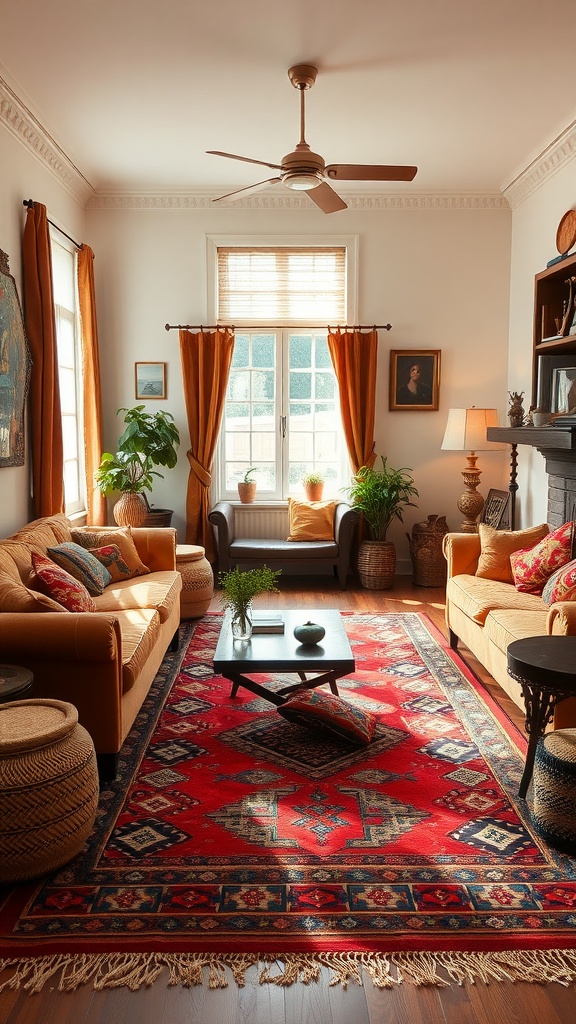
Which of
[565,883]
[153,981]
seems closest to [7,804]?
[153,981]

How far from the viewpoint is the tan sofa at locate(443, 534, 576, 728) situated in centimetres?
346

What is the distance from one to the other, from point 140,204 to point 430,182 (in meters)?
2.68

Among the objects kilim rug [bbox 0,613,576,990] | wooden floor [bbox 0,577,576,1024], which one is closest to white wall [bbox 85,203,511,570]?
kilim rug [bbox 0,613,576,990]

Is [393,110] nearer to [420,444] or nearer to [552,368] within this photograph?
[552,368]

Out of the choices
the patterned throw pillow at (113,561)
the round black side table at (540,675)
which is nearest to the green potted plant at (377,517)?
the patterned throw pillow at (113,561)

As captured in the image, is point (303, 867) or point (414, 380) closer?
point (303, 867)

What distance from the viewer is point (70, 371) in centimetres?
692

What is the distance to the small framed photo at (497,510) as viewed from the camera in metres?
7.18

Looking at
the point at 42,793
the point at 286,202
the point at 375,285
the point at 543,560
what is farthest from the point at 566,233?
the point at 42,793

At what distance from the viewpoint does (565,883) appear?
258cm

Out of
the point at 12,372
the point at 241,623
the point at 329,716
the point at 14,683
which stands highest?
the point at 12,372

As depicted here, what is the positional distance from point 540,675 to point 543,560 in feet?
6.24

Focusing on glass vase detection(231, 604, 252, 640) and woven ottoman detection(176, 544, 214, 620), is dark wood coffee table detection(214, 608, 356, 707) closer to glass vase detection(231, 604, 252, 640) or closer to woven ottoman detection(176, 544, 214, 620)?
glass vase detection(231, 604, 252, 640)

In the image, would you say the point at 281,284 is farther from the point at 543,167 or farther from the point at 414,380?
the point at 543,167
